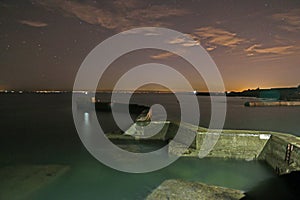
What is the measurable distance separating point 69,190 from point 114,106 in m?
27.6

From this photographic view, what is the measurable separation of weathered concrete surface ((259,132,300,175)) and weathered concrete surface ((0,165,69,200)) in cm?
714

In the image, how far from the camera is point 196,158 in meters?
8.72

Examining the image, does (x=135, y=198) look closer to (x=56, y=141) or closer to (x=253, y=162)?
(x=253, y=162)

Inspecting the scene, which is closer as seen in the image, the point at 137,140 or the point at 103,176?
the point at 103,176

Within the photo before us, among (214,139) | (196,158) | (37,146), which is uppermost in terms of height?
(214,139)

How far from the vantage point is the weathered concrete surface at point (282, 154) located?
255 inches

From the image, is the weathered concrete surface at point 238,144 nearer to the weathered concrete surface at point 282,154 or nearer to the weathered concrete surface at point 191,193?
the weathered concrete surface at point 282,154

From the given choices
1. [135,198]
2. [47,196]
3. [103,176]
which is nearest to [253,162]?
[135,198]

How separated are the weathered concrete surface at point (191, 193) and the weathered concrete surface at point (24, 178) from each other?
3.53 m

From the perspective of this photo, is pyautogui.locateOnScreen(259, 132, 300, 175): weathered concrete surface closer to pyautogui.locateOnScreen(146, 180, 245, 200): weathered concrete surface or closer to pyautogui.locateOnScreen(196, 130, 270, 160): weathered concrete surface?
pyautogui.locateOnScreen(196, 130, 270, 160): weathered concrete surface

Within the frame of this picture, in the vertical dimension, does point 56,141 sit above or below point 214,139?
below

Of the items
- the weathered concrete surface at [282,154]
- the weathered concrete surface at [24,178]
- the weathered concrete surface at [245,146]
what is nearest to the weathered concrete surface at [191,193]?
the weathered concrete surface at [282,154]

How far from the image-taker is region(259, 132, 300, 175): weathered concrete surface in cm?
647

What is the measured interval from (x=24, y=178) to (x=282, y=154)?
8.25 meters
